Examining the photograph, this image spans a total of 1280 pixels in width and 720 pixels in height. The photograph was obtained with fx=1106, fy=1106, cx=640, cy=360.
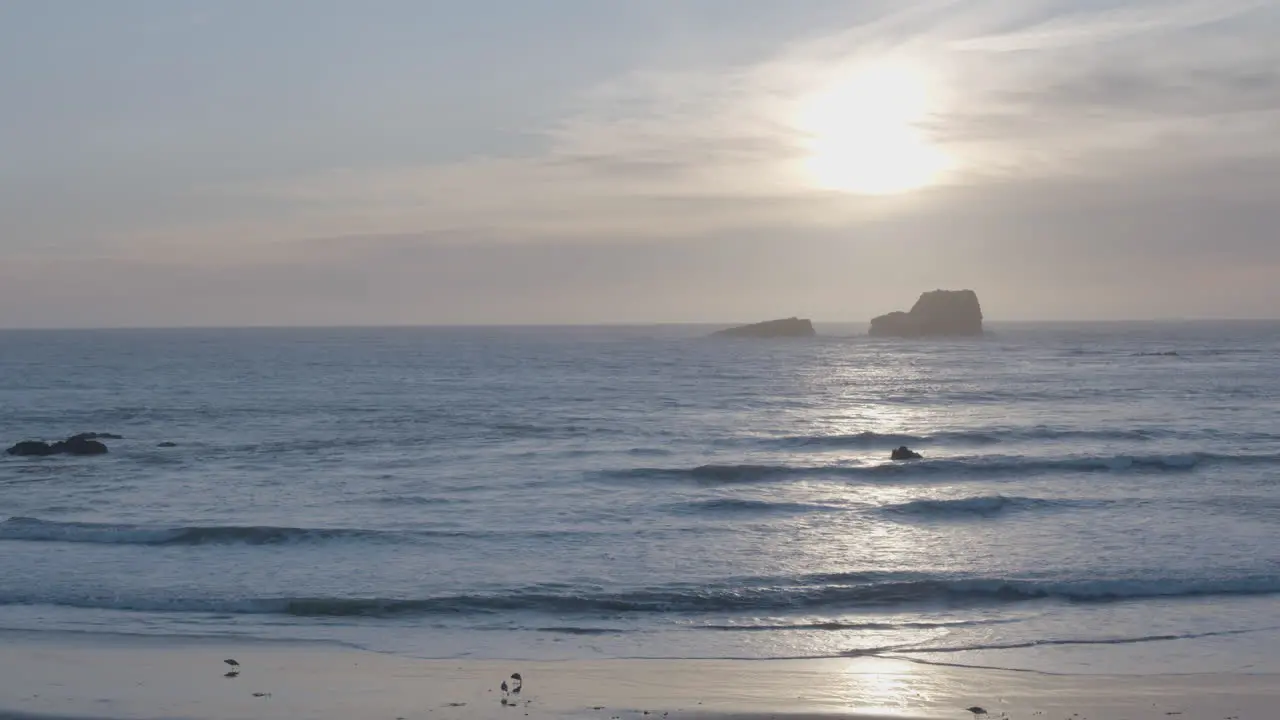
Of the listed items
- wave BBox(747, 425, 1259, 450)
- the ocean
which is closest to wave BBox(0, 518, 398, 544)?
the ocean

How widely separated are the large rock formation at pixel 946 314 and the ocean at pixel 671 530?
112394 mm

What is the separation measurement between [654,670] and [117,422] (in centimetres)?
4172

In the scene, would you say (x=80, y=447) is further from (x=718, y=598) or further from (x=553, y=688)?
(x=553, y=688)

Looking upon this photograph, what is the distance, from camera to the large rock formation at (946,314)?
166125 mm

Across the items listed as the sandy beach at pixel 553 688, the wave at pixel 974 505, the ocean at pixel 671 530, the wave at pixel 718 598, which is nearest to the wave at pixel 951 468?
the ocean at pixel 671 530

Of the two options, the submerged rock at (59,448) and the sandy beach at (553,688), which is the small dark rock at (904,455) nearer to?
the sandy beach at (553,688)

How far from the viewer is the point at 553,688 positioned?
1252cm

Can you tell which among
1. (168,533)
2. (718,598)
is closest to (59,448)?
(168,533)

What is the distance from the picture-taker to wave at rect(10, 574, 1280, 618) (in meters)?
16.7

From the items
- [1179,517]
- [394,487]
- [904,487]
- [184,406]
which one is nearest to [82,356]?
[184,406]

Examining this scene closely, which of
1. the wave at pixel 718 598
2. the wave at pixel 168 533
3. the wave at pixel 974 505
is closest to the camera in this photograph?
the wave at pixel 718 598

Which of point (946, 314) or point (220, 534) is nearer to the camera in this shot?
point (220, 534)

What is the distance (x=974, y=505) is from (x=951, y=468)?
22.5 ft

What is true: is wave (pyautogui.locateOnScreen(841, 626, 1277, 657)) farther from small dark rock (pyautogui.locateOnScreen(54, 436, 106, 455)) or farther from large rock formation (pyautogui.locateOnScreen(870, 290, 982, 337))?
large rock formation (pyautogui.locateOnScreen(870, 290, 982, 337))
